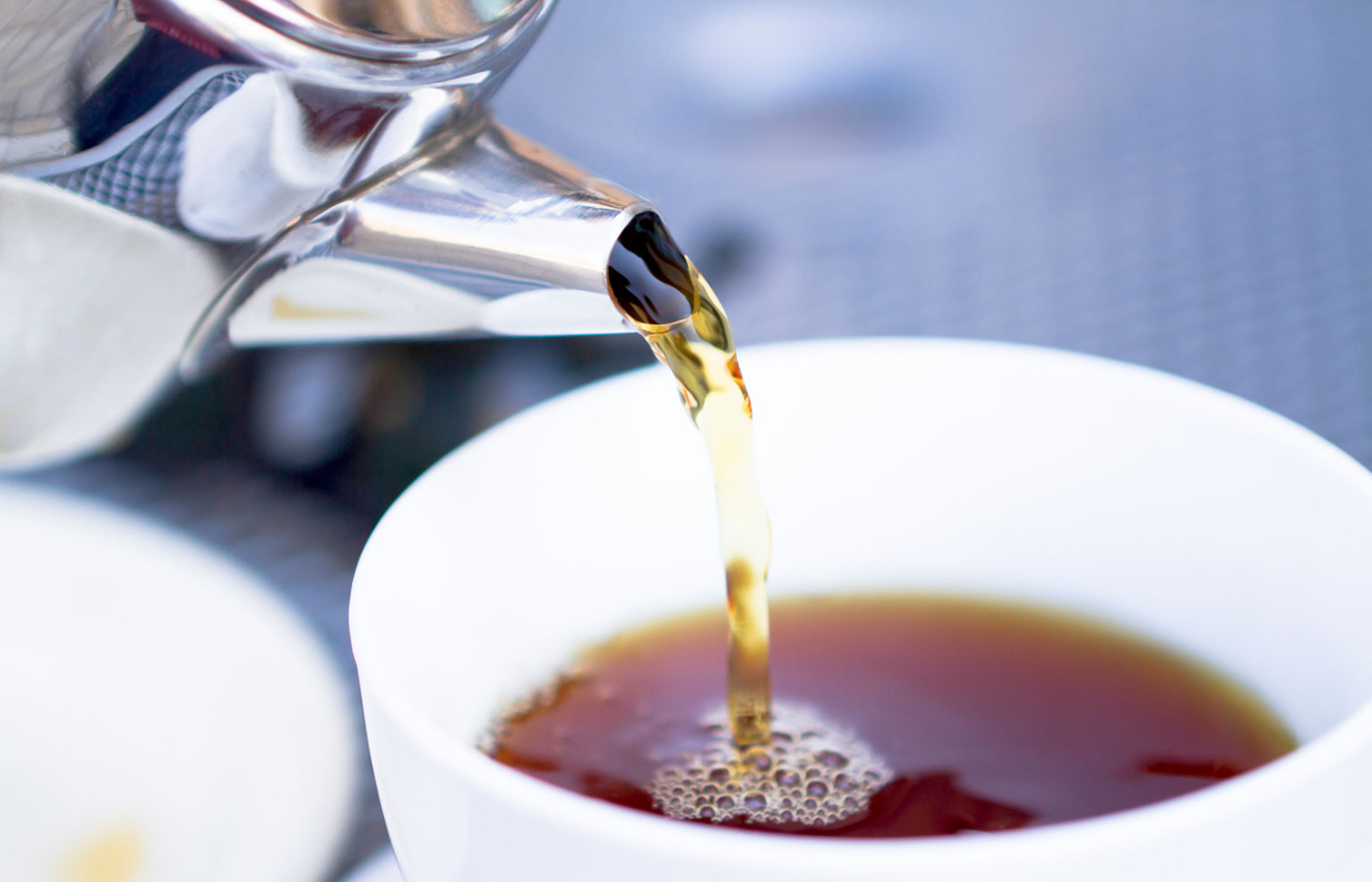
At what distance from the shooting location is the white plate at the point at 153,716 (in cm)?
37

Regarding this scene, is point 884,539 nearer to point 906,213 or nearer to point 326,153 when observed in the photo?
point 326,153

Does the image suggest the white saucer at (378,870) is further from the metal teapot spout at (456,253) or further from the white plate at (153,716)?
the metal teapot spout at (456,253)

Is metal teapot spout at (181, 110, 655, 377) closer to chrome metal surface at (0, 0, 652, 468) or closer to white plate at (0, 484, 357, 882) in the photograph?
chrome metal surface at (0, 0, 652, 468)

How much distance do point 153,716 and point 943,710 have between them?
232mm

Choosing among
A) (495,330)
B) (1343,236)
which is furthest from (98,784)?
(1343,236)

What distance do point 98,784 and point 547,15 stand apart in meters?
0.25

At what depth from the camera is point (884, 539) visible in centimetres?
40

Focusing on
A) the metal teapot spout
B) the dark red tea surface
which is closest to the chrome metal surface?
the metal teapot spout

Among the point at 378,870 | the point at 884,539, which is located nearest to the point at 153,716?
the point at 378,870

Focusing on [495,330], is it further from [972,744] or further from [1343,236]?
[1343,236]

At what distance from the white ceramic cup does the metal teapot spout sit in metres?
0.04

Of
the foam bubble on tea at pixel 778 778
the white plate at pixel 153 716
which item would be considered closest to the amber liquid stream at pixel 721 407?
the foam bubble on tea at pixel 778 778

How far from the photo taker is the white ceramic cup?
9.5 inches

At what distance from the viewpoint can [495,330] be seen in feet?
1.10
